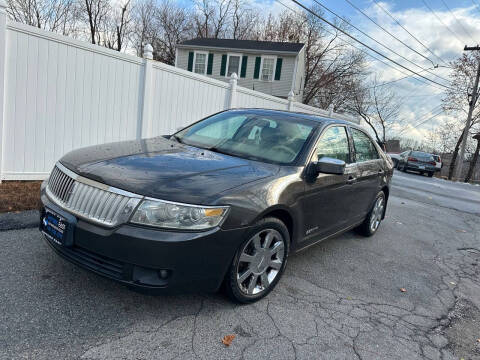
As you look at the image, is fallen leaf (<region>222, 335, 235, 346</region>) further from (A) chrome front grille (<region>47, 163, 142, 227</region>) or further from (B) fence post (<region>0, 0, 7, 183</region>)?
(B) fence post (<region>0, 0, 7, 183</region>)

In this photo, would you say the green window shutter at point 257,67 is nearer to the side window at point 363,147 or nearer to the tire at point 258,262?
the side window at point 363,147

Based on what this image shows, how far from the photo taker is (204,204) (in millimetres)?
2346

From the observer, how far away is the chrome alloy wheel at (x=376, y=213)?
516 centimetres

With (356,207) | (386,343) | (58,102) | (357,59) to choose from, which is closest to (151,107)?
(58,102)

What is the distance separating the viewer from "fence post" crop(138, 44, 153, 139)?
22.9 ft

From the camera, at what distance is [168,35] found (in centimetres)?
3669

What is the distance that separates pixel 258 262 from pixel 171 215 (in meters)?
0.93

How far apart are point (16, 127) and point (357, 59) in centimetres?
3443

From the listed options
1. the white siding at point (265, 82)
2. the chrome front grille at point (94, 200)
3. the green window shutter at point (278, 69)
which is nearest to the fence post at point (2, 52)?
the chrome front grille at point (94, 200)

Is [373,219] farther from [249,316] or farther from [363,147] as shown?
[249,316]

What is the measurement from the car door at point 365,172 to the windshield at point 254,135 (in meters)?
0.97

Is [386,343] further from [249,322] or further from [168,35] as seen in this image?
[168,35]

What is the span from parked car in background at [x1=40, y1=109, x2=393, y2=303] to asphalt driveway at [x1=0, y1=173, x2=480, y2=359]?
0.31 metres

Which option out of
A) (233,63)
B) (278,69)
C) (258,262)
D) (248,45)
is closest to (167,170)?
(258,262)
